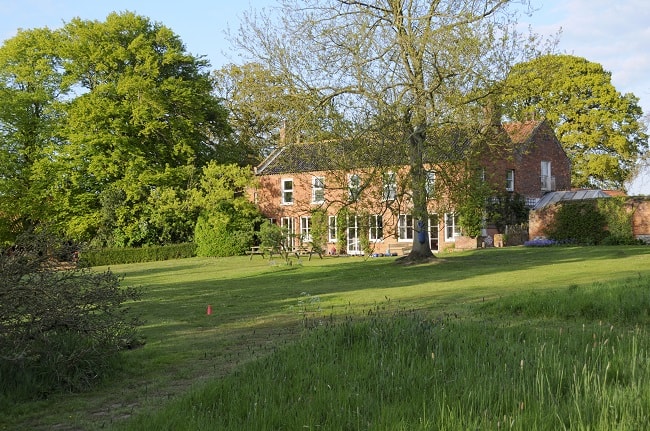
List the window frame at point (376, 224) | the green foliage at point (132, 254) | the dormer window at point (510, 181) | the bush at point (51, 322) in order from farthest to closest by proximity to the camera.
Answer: the dormer window at point (510, 181)
the green foliage at point (132, 254)
the window frame at point (376, 224)
the bush at point (51, 322)

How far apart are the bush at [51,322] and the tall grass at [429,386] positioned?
213 cm

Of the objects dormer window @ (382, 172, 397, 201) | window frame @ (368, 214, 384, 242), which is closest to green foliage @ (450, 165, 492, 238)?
dormer window @ (382, 172, 397, 201)

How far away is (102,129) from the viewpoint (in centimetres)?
4122

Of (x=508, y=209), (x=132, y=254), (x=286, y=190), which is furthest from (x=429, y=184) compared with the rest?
(x=286, y=190)

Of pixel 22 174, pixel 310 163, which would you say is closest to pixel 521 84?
pixel 310 163

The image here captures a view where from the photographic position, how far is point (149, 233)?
4250 cm

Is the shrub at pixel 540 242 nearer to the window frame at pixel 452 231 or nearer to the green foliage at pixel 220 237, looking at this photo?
the window frame at pixel 452 231

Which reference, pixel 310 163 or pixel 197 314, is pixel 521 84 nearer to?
pixel 310 163

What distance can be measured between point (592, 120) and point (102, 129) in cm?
3524

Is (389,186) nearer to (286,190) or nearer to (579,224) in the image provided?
(579,224)

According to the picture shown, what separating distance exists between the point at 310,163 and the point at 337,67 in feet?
12.7

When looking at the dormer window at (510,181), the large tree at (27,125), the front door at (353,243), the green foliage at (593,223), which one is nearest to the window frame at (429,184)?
the green foliage at (593,223)

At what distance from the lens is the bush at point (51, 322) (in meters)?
6.99

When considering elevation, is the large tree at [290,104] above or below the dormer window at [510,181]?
above
